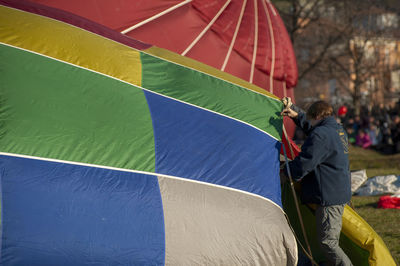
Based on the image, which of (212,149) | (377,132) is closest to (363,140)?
(377,132)

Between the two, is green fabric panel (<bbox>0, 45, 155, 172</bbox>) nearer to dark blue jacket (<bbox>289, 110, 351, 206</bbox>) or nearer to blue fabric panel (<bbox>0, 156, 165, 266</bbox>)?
Answer: blue fabric panel (<bbox>0, 156, 165, 266</bbox>)

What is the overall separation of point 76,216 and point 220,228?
111 centimetres

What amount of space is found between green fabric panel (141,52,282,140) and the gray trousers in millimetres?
874

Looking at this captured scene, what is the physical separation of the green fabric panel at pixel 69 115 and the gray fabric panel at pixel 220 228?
1.30ft

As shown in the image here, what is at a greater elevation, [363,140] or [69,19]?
[69,19]

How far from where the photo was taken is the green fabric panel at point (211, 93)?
187 inches

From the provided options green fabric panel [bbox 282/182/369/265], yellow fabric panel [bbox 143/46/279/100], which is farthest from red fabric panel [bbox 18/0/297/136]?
green fabric panel [bbox 282/182/369/265]

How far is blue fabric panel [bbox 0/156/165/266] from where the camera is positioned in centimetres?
336

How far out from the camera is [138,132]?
4.20 metres

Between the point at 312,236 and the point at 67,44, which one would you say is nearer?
the point at 67,44

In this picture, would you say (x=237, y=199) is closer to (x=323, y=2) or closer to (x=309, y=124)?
(x=309, y=124)

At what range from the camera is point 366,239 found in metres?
4.59

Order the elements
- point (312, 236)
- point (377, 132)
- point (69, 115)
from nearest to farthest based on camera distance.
Result: point (69, 115), point (312, 236), point (377, 132)

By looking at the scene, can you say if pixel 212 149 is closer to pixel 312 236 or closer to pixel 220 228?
pixel 220 228
